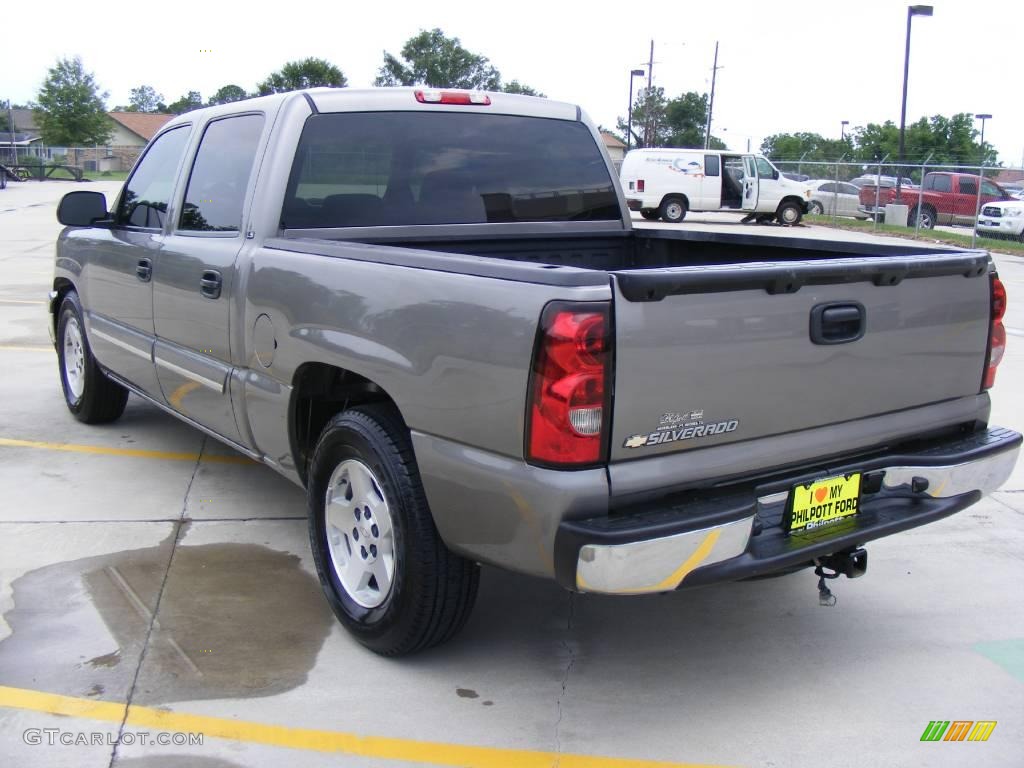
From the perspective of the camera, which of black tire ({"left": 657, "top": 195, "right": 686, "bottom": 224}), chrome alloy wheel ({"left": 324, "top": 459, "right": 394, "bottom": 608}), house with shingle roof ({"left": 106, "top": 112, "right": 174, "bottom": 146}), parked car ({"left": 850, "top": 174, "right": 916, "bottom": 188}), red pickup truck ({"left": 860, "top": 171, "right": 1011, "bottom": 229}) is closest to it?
chrome alloy wheel ({"left": 324, "top": 459, "right": 394, "bottom": 608})

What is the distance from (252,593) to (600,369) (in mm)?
2068

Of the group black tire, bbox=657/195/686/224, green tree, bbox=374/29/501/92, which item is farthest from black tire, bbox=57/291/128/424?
green tree, bbox=374/29/501/92

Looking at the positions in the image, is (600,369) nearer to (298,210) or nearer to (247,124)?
(298,210)

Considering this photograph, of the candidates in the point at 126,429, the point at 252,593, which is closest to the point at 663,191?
the point at 126,429

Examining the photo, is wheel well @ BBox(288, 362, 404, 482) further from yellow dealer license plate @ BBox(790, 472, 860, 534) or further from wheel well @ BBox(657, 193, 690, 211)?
wheel well @ BBox(657, 193, 690, 211)

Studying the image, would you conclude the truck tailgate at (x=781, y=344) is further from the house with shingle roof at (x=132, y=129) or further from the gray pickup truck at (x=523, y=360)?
the house with shingle roof at (x=132, y=129)

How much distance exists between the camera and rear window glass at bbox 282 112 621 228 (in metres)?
4.12

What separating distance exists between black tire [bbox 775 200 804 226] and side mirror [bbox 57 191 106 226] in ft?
81.0

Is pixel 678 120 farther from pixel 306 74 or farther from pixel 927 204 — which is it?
pixel 927 204

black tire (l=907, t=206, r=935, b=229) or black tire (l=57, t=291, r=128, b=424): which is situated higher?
black tire (l=907, t=206, r=935, b=229)

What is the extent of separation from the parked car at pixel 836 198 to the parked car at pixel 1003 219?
25.1 feet

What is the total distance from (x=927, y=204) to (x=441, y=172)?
25.3m

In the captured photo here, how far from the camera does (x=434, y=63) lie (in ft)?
266

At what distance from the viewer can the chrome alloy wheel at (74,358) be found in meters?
6.20
